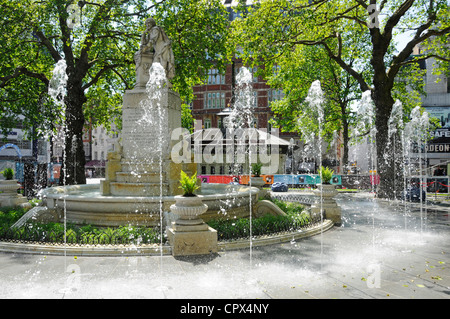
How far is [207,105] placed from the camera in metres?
56.8

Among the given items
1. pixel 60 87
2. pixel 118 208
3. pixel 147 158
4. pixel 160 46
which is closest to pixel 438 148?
pixel 160 46

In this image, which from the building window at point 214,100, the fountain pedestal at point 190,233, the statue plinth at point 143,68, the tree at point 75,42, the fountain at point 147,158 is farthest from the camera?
the building window at point 214,100

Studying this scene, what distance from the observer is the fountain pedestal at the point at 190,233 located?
23.5 feet

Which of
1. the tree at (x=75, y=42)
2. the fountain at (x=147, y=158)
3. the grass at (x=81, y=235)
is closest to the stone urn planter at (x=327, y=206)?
the fountain at (x=147, y=158)

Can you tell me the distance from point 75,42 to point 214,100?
1374 inches

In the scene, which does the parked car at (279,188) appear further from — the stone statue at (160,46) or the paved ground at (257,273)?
the paved ground at (257,273)

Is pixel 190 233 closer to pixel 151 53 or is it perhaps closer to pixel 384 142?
pixel 151 53

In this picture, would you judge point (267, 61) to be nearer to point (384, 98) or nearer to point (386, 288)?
point (384, 98)

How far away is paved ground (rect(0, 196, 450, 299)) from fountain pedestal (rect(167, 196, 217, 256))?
1.10 feet

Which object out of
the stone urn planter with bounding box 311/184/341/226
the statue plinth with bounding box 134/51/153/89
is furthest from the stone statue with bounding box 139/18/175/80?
the stone urn planter with bounding box 311/184/341/226

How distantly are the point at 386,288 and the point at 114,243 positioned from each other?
5.53m

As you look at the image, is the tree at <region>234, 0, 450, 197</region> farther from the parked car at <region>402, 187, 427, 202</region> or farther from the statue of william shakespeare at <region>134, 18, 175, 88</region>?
the statue of william shakespeare at <region>134, 18, 175, 88</region>

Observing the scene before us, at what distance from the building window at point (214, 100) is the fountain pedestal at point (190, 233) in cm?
4886
